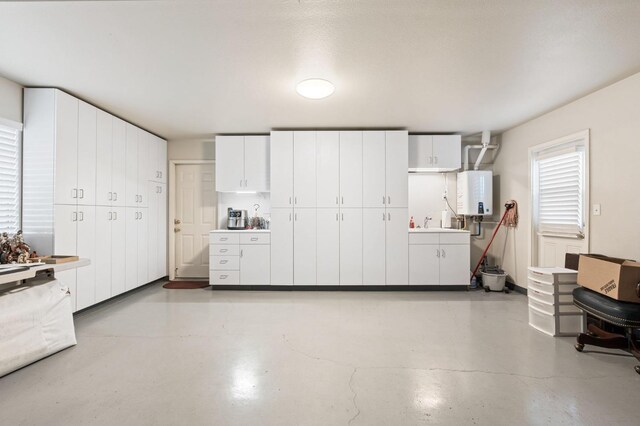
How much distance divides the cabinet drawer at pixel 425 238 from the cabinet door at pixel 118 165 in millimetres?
4245

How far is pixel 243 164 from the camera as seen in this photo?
461 cm

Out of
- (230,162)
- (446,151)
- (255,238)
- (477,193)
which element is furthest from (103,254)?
(477,193)

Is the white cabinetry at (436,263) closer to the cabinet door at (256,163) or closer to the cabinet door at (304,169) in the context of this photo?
the cabinet door at (304,169)

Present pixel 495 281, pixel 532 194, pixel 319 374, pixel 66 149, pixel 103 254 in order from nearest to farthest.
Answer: pixel 319 374 → pixel 66 149 → pixel 103 254 → pixel 532 194 → pixel 495 281

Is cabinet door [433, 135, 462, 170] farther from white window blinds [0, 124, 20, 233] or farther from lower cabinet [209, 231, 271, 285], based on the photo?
white window blinds [0, 124, 20, 233]

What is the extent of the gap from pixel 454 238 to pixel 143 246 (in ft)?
16.0

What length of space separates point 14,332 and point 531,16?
14.4 ft

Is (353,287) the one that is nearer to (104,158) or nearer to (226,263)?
(226,263)

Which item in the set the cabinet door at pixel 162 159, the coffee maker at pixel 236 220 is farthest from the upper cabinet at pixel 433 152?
the cabinet door at pixel 162 159

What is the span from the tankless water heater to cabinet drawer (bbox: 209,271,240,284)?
12.5 feet

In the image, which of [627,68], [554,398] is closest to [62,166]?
[554,398]

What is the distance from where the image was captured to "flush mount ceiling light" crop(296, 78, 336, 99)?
2.73 metres

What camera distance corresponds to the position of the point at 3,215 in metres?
2.77

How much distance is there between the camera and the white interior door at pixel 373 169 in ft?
14.3
